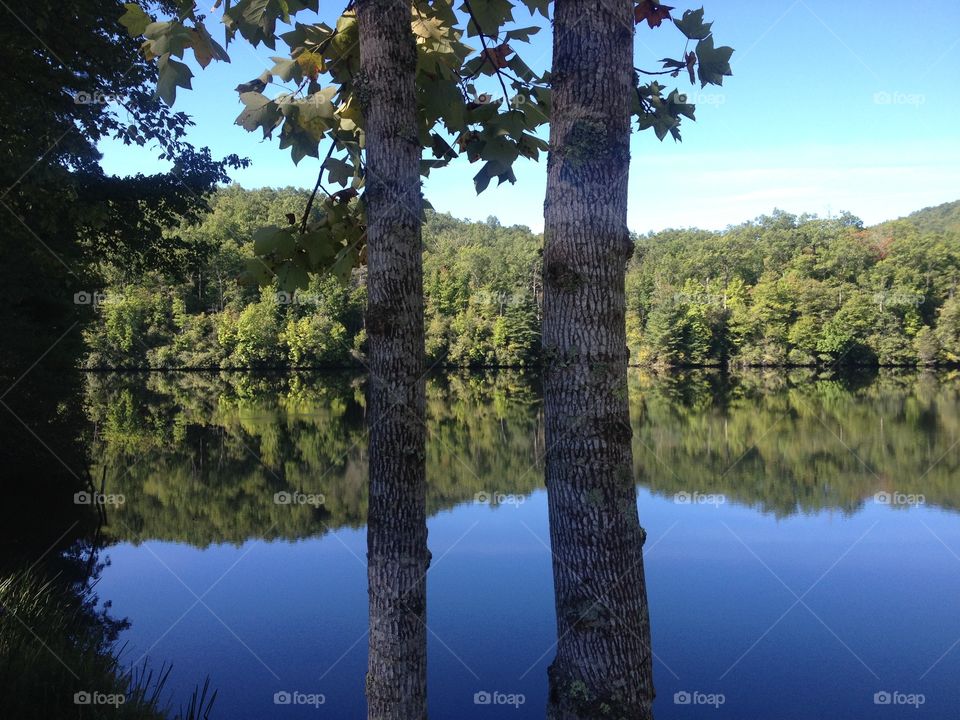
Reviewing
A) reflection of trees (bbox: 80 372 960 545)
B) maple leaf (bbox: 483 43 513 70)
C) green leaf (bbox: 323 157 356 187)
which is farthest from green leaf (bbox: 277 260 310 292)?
reflection of trees (bbox: 80 372 960 545)

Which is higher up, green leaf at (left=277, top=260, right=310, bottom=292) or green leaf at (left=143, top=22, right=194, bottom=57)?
green leaf at (left=143, top=22, right=194, bottom=57)

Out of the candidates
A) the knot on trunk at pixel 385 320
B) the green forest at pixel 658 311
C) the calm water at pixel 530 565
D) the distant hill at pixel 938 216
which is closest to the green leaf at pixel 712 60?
the knot on trunk at pixel 385 320

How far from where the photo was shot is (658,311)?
6200 cm

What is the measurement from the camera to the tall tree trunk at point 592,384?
215 centimetres

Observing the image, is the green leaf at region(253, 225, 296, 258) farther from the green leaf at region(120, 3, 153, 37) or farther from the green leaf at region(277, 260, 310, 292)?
the green leaf at region(120, 3, 153, 37)

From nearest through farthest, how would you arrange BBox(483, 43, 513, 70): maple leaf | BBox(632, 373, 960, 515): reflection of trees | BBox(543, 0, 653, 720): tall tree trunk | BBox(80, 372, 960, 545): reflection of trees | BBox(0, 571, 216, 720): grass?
BBox(543, 0, 653, 720): tall tree trunk → BBox(483, 43, 513, 70): maple leaf → BBox(0, 571, 216, 720): grass → BBox(80, 372, 960, 545): reflection of trees → BBox(632, 373, 960, 515): reflection of trees

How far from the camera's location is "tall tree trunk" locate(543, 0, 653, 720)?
2148 mm

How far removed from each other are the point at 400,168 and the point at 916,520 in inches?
663

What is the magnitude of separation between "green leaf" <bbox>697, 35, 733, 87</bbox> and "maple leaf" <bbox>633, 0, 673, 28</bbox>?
17 cm

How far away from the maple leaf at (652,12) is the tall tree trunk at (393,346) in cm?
86

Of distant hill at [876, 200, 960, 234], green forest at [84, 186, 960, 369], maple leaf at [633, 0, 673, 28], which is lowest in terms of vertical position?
maple leaf at [633, 0, 673, 28]

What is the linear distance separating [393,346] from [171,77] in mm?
1334

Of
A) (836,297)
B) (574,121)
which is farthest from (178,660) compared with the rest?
(836,297)

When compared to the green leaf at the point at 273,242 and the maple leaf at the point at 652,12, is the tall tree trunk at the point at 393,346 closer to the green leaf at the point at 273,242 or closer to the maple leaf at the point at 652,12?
the green leaf at the point at 273,242
